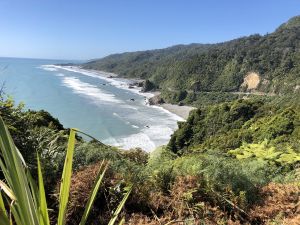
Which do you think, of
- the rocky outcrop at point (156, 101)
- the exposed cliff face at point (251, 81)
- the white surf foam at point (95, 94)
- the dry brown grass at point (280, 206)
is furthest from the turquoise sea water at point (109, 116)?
the dry brown grass at point (280, 206)

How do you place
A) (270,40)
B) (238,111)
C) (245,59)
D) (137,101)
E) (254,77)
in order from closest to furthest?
1. (238,111)
2. (137,101)
3. (254,77)
4. (245,59)
5. (270,40)

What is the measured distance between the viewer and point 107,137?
126 feet

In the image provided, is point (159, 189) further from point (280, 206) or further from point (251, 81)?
point (251, 81)

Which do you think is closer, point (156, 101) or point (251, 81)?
point (156, 101)

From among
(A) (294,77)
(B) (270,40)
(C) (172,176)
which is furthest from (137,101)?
(C) (172,176)

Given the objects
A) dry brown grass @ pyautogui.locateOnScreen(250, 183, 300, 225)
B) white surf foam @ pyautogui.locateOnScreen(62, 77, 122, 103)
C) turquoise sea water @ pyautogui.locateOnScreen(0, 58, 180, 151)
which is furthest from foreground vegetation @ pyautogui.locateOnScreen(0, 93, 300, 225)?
white surf foam @ pyautogui.locateOnScreen(62, 77, 122, 103)

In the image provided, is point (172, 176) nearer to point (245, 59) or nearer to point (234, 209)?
point (234, 209)

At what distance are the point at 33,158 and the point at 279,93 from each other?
78582 mm

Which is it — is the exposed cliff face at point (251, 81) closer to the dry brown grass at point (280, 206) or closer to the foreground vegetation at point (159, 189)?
the foreground vegetation at point (159, 189)

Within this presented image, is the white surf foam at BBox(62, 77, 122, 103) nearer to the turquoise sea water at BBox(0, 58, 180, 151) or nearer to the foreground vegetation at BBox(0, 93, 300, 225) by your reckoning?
the turquoise sea water at BBox(0, 58, 180, 151)

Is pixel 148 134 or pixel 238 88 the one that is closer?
pixel 148 134

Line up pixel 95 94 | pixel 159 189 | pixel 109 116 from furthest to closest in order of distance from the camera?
pixel 95 94, pixel 109 116, pixel 159 189

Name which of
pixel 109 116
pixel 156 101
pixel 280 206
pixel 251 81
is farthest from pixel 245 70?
pixel 280 206

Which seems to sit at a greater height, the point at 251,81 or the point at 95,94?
the point at 251,81
